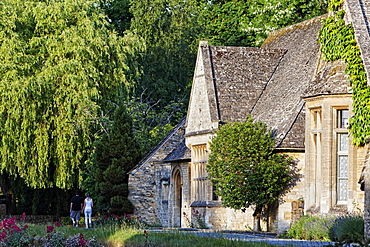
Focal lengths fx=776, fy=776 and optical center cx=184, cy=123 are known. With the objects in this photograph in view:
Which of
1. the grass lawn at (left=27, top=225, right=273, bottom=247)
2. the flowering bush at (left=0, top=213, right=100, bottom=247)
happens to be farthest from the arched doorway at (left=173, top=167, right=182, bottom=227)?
the flowering bush at (left=0, top=213, right=100, bottom=247)

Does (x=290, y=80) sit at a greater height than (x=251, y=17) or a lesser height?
lesser

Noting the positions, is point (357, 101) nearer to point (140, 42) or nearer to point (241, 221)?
point (241, 221)

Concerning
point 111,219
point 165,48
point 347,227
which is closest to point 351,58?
point 347,227

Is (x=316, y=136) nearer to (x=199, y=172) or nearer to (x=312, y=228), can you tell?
(x=312, y=228)

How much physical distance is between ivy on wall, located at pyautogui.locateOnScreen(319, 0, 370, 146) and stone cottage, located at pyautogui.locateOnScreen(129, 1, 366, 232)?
0.41 meters

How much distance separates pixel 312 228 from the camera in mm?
19672

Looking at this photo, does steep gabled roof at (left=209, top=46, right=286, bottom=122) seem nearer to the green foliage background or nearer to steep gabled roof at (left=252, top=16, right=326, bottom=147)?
steep gabled roof at (left=252, top=16, right=326, bottom=147)

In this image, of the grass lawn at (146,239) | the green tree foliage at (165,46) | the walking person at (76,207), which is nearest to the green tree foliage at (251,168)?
the grass lawn at (146,239)

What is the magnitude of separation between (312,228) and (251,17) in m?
22.4

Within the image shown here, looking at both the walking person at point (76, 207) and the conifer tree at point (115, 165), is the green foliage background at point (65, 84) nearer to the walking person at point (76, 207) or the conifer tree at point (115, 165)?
the conifer tree at point (115, 165)

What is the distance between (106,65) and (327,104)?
A: 16.5 meters

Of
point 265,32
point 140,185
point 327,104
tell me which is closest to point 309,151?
point 327,104

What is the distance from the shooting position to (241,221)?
26234 mm

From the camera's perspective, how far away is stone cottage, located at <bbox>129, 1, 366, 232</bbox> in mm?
20734
